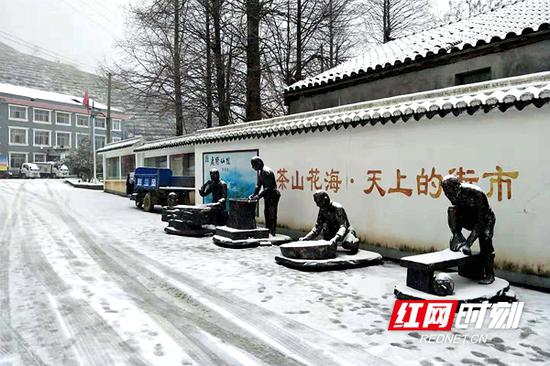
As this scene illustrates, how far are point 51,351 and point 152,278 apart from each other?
2.43 meters

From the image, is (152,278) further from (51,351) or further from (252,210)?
(252,210)

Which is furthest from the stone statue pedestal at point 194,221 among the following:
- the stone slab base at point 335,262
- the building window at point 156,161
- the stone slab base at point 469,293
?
the building window at point 156,161

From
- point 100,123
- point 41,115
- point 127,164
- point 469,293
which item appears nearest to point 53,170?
point 41,115

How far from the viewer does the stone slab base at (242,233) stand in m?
8.38

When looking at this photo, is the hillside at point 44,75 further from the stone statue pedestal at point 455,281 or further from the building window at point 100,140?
the stone statue pedestal at point 455,281

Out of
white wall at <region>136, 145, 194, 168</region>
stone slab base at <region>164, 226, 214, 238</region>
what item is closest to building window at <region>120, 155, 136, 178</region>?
white wall at <region>136, 145, 194, 168</region>

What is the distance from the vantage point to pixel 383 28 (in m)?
26.1

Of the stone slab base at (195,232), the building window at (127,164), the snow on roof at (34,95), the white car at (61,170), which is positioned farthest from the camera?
the snow on roof at (34,95)

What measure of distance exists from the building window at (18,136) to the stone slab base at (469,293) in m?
56.2

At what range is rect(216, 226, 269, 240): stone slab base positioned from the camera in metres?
8.38

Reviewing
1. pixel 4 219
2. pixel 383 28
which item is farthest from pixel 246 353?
pixel 383 28

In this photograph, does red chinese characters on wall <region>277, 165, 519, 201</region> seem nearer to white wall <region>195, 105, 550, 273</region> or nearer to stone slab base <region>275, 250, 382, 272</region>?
white wall <region>195, 105, 550, 273</region>

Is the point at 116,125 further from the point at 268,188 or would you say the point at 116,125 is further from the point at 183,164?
the point at 268,188

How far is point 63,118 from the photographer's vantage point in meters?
54.3
